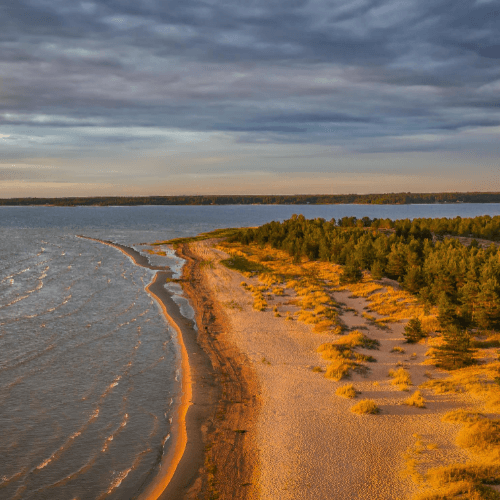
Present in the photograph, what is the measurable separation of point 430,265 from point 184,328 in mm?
25008

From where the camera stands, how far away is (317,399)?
20.2m

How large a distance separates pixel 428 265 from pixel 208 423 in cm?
3014

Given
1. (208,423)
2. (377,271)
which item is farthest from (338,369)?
(377,271)

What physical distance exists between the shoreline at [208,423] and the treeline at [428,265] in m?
14.5

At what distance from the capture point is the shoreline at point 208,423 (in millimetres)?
14718

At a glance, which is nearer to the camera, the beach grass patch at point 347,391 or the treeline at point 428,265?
the beach grass patch at point 347,391

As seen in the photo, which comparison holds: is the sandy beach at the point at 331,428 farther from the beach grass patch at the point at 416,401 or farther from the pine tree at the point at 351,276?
the pine tree at the point at 351,276

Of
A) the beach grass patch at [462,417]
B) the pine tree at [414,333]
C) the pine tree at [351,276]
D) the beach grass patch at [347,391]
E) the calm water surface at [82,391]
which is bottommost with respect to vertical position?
the calm water surface at [82,391]

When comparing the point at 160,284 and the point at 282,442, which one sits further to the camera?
the point at 160,284

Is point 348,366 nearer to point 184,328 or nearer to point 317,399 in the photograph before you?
point 317,399

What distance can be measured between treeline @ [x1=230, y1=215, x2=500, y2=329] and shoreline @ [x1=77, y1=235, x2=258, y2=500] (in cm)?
1452

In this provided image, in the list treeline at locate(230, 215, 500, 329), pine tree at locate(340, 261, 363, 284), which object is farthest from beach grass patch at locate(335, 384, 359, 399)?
pine tree at locate(340, 261, 363, 284)

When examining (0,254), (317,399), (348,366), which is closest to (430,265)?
(348,366)

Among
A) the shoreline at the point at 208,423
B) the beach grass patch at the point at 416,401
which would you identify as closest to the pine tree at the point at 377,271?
the shoreline at the point at 208,423
